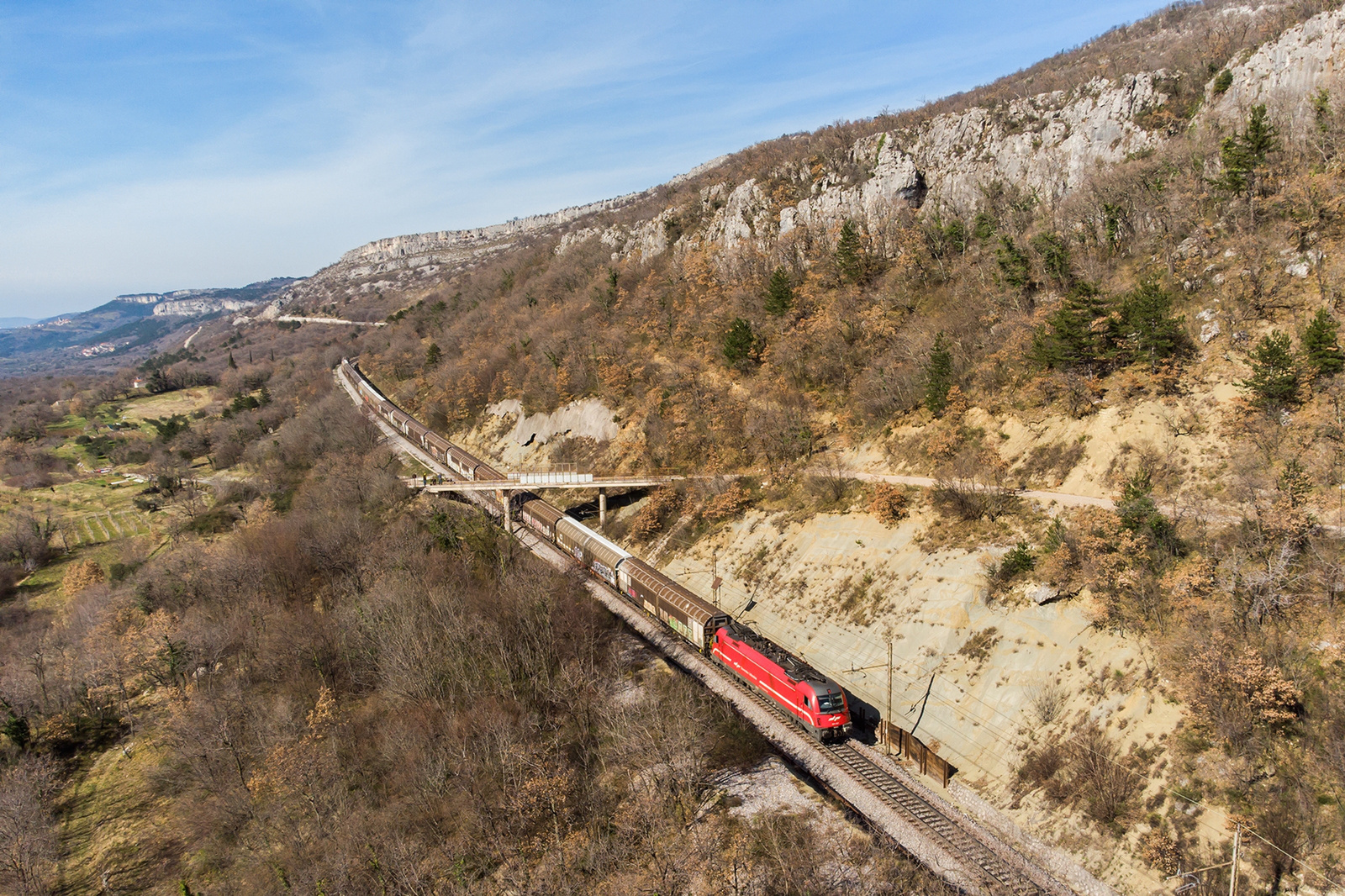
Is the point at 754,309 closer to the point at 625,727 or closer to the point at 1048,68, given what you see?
the point at 625,727

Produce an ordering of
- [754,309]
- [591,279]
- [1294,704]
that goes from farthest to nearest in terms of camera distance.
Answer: [591,279] < [754,309] < [1294,704]

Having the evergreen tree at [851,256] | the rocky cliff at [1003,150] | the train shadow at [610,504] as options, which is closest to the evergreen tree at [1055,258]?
the rocky cliff at [1003,150]

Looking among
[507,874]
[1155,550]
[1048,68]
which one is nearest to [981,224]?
[1155,550]

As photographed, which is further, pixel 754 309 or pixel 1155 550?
pixel 754 309

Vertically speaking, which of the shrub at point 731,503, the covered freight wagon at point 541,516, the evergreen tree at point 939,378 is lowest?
the covered freight wagon at point 541,516

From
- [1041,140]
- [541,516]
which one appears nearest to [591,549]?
[541,516]

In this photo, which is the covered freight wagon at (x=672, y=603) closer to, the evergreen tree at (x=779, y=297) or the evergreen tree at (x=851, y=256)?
the evergreen tree at (x=779, y=297)

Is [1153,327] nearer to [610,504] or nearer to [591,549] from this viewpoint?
[591,549]
